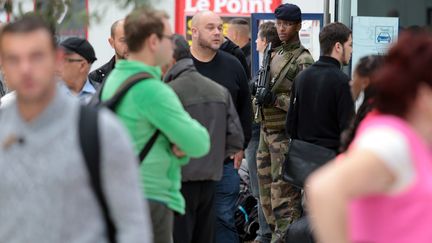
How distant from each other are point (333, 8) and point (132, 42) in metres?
5.72

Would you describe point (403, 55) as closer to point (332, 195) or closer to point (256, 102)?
point (332, 195)

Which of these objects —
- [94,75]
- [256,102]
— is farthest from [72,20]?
[256,102]

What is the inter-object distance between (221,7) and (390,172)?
1212cm

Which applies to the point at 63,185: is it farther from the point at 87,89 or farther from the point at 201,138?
the point at 87,89

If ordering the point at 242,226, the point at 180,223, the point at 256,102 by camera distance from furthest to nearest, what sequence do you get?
the point at 242,226, the point at 256,102, the point at 180,223

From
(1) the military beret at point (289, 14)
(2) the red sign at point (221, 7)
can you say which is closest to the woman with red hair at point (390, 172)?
(1) the military beret at point (289, 14)

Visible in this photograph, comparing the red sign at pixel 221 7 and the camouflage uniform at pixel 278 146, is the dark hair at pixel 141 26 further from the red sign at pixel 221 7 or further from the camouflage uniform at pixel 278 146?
the red sign at pixel 221 7

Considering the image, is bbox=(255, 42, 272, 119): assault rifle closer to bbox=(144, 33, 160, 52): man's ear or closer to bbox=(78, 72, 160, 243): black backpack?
bbox=(144, 33, 160, 52): man's ear

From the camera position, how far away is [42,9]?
218 inches

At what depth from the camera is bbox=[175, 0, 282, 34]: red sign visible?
14773 millimetres

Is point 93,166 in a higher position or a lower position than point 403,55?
lower

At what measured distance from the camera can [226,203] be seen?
8.87 m

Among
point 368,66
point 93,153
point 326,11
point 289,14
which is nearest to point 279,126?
point 289,14

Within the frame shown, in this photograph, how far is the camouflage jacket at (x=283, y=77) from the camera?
381 inches
